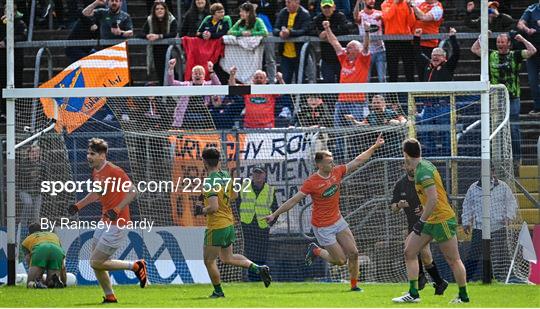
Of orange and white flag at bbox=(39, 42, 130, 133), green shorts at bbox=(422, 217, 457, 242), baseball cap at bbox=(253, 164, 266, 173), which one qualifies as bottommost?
green shorts at bbox=(422, 217, 457, 242)

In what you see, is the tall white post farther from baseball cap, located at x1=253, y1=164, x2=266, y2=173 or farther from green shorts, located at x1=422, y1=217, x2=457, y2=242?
baseball cap, located at x1=253, y1=164, x2=266, y2=173

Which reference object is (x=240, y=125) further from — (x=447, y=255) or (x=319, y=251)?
(x=447, y=255)

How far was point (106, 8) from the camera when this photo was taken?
23406mm

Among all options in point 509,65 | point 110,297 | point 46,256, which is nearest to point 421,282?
point 110,297

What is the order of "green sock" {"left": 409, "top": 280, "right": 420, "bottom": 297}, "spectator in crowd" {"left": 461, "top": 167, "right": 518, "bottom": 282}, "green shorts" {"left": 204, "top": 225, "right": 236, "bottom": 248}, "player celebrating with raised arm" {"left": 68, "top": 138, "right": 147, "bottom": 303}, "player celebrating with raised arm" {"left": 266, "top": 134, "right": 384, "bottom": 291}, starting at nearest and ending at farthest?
"green sock" {"left": 409, "top": 280, "right": 420, "bottom": 297}, "player celebrating with raised arm" {"left": 68, "top": 138, "right": 147, "bottom": 303}, "green shorts" {"left": 204, "top": 225, "right": 236, "bottom": 248}, "player celebrating with raised arm" {"left": 266, "top": 134, "right": 384, "bottom": 291}, "spectator in crowd" {"left": 461, "top": 167, "right": 518, "bottom": 282}

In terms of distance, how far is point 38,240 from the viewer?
18891 millimetres

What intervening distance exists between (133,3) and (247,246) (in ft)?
24.7

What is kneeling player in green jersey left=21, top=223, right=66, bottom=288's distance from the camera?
1870 cm

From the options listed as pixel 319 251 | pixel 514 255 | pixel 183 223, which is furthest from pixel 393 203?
pixel 183 223

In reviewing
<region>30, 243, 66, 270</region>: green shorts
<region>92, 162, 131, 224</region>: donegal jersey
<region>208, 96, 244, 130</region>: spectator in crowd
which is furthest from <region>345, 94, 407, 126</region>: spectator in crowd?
<region>92, 162, 131, 224</region>: donegal jersey

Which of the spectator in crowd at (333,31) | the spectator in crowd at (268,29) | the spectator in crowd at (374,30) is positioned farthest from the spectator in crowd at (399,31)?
the spectator in crowd at (268,29)

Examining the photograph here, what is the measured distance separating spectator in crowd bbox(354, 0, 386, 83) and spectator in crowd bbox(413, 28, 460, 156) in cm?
59

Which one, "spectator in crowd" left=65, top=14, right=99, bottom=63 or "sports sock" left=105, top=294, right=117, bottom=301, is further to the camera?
"spectator in crowd" left=65, top=14, right=99, bottom=63

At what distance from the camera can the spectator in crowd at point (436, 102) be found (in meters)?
20.4
